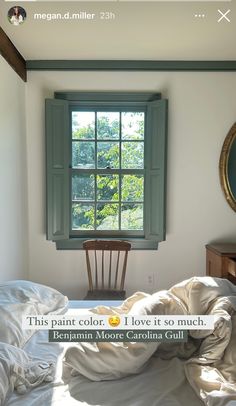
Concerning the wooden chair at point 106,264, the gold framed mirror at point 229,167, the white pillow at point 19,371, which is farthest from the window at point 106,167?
the white pillow at point 19,371

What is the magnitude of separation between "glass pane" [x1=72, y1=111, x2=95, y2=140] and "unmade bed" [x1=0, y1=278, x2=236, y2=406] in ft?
4.60

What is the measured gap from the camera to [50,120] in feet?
6.74

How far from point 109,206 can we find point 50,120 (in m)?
0.73

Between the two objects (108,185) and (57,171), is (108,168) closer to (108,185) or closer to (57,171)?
(108,185)

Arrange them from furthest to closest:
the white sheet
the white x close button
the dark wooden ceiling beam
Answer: the dark wooden ceiling beam, the white x close button, the white sheet

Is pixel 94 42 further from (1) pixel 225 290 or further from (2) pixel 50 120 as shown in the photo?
(1) pixel 225 290

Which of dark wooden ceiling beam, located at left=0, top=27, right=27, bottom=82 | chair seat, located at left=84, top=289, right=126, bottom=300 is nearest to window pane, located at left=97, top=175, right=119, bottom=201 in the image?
chair seat, located at left=84, top=289, right=126, bottom=300

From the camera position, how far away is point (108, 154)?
2.16m

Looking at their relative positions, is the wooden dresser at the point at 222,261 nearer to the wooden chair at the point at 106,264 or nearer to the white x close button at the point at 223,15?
the wooden chair at the point at 106,264

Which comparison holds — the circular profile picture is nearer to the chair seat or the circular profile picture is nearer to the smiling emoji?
the smiling emoji

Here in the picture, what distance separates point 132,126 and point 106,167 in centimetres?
35

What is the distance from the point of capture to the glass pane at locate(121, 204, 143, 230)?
7.15 feet

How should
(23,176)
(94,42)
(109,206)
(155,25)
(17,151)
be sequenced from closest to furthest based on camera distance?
(155,25) < (94,42) < (17,151) < (23,176) < (109,206)

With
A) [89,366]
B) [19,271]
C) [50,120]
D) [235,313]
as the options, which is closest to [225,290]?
[235,313]
